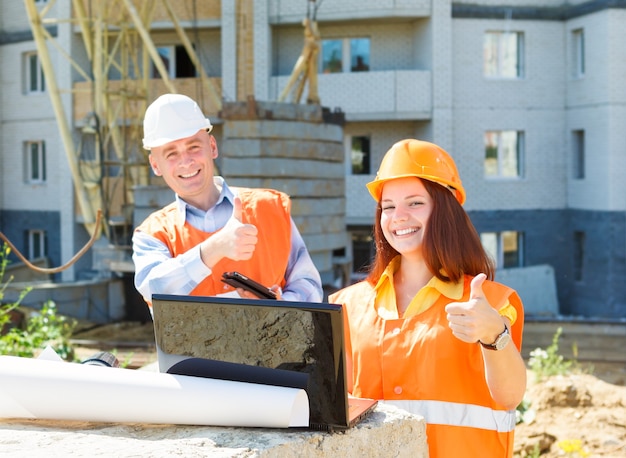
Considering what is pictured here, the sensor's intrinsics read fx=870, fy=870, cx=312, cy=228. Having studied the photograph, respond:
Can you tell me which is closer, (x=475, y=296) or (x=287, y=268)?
(x=475, y=296)

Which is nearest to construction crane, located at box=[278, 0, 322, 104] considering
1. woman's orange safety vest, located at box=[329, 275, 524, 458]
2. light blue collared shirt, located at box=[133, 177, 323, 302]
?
light blue collared shirt, located at box=[133, 177, 323, 302]

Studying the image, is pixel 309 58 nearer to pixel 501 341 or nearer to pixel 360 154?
pixel 360 154

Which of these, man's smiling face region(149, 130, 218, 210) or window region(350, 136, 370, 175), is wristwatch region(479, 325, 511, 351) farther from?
window region(350, 136, 370, 175)

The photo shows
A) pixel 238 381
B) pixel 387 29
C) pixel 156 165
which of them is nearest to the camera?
pixel 238 381

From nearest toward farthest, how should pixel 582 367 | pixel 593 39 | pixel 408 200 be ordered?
1. pixel 408 200
2. pixel 582 367
3. pixel 593 39

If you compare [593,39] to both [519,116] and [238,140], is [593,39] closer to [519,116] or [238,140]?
[519,116]

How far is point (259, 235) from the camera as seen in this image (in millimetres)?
3182

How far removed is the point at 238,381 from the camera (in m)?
1.80

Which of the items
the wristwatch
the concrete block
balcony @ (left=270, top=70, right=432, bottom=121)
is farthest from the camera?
balcony @ (left=270, top=70, right=432, bottom=121)

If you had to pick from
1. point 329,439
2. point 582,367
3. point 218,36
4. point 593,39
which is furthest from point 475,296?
point 218,36

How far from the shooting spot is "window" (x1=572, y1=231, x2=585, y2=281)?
21.1 meters

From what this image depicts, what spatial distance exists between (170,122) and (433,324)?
120 cm

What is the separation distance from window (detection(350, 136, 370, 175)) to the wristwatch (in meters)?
19.4

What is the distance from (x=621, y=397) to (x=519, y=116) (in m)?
14.4
